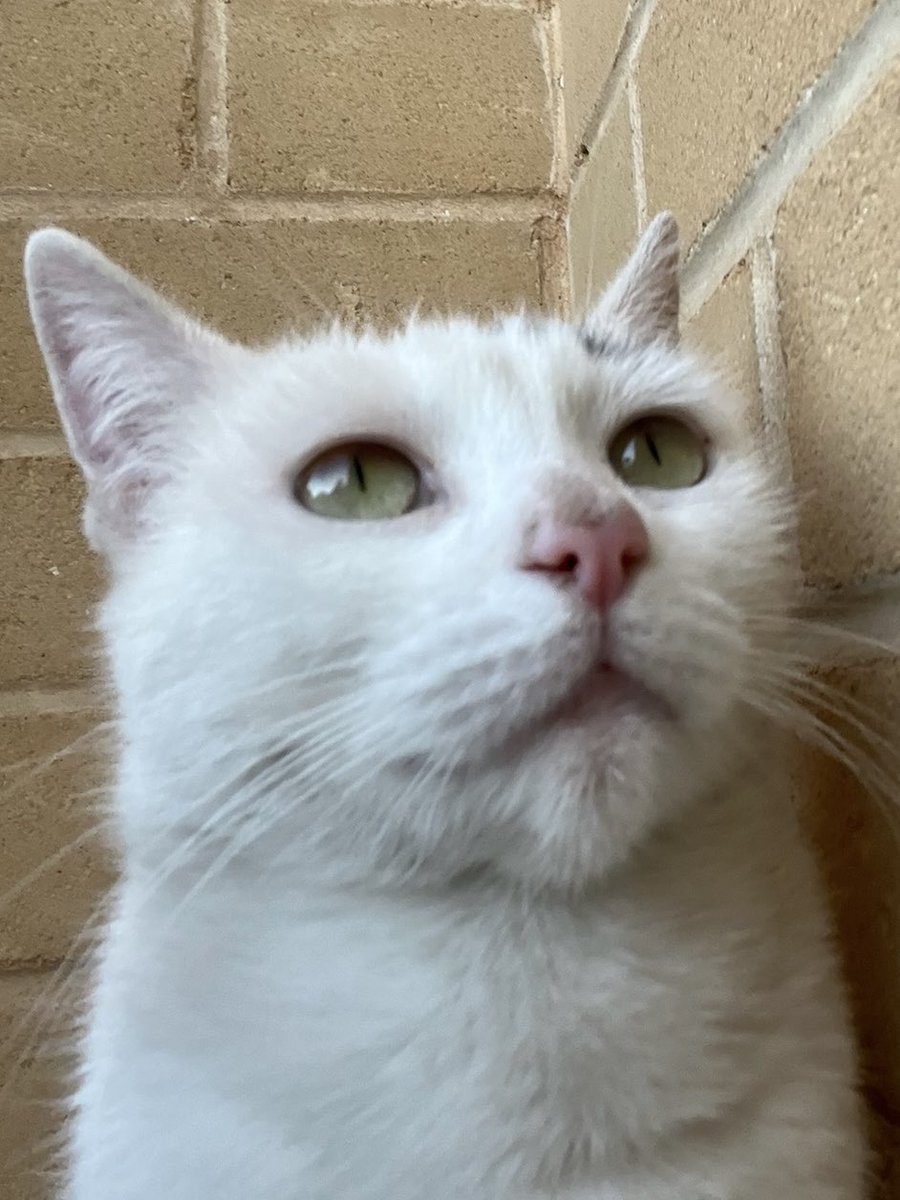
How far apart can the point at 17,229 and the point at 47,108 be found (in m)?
0.13

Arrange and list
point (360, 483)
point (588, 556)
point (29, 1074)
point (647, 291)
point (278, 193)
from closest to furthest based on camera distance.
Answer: point (588, 556), point (360, 483), point (647, 291), point (29, 1074), point (278, 193)

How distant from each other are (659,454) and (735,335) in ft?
0.70

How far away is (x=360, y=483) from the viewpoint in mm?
535

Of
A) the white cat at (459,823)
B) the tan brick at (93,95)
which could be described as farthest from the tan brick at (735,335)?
the tan brick at (93,95)

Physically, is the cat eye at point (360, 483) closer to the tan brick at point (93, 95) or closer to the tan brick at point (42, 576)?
the tan brick at point (42, 576)

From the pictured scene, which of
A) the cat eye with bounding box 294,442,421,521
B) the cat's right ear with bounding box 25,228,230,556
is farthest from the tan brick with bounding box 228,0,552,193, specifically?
the cat eye with bounding box 294,442,421,521

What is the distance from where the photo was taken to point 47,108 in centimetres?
112

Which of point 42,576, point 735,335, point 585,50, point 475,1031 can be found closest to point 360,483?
point 475,1031

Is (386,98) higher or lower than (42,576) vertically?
higher

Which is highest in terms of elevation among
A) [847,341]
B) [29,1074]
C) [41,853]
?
[847,341]

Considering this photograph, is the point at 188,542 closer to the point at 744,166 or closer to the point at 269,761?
the point at 269,761

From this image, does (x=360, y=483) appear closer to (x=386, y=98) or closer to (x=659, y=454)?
(x=659, y=454)

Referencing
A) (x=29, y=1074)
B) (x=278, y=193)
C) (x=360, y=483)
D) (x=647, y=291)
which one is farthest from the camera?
(x=278, y=193)

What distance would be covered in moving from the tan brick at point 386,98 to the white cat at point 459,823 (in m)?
0.62
